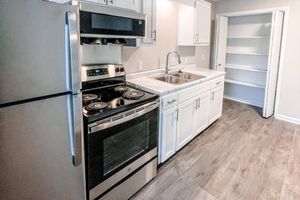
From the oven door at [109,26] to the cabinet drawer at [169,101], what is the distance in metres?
0.71

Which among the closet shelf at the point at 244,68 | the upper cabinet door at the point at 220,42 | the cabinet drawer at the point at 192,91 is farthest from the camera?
the upper cabinet door at the point at 220,42

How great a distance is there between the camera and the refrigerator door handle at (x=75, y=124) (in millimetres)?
1325

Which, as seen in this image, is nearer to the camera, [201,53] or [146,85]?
[146,85]

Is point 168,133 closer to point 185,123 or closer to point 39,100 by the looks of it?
point 185,123

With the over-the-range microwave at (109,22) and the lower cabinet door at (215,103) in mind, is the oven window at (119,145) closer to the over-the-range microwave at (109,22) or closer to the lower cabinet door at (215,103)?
the over-the-range microwave at (109,22)

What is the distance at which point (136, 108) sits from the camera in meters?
1.85

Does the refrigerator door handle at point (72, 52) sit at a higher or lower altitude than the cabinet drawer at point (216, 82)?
higher

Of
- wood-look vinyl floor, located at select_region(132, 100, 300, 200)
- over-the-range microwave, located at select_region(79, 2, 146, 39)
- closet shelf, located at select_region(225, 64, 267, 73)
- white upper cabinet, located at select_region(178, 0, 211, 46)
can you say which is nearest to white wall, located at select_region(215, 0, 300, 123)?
wood-look vinyl floor, located at select_region(132, 100, 300, 200)

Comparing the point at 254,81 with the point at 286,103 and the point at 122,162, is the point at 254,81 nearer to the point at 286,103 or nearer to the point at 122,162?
the point at 286,103

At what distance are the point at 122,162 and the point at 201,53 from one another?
337 centimetres

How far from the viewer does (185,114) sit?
270 cm

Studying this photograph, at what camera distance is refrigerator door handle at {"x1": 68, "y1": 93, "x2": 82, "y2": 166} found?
133cm

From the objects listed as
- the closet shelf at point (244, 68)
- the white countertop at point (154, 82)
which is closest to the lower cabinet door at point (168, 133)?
the white countertop at point (154, 82)

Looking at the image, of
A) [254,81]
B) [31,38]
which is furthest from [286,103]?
[31,38]
